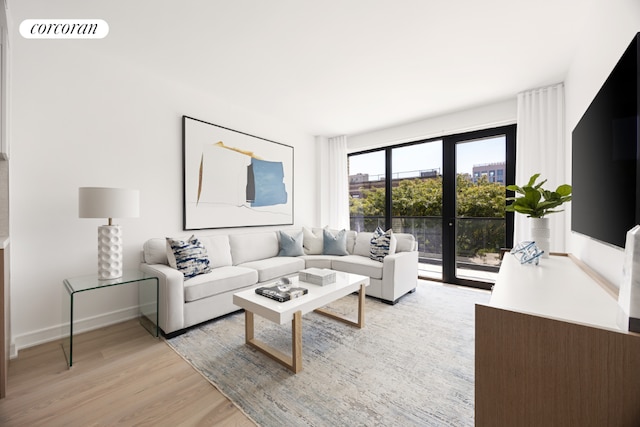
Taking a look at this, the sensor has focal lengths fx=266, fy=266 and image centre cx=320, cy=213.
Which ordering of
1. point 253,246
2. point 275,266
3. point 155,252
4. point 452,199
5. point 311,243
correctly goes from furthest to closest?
point 311,243 < point 452,199 < point 253,246 < point 275,266 < point 155,252

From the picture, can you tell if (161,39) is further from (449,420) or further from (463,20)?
(449,420)

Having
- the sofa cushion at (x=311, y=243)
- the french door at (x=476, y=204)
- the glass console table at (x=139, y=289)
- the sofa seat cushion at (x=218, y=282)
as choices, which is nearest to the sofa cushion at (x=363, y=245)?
the sofa cushion at (x=311, y=243)

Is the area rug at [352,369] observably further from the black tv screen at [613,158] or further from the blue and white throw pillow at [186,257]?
the black tv screen at [613,158]

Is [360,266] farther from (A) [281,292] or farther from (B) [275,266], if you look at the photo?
(A) [281,292]

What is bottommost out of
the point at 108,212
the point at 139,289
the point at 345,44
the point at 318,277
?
the point at 139,289

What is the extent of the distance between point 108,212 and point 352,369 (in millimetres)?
2253

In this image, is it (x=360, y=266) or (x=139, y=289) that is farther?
(x=360, y=266)

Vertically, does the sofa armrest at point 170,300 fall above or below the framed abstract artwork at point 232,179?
below

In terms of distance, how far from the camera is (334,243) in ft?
13.0

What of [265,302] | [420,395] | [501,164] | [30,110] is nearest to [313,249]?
[265,302]

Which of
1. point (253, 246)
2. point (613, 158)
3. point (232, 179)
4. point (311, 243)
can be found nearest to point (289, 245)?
point (311, 243)

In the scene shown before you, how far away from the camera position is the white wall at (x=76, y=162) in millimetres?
2164

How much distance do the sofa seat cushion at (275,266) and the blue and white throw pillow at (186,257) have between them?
626 millimetres

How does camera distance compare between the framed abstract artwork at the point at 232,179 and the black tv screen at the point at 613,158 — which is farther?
the framed abstract artwork at the point at 232,179
